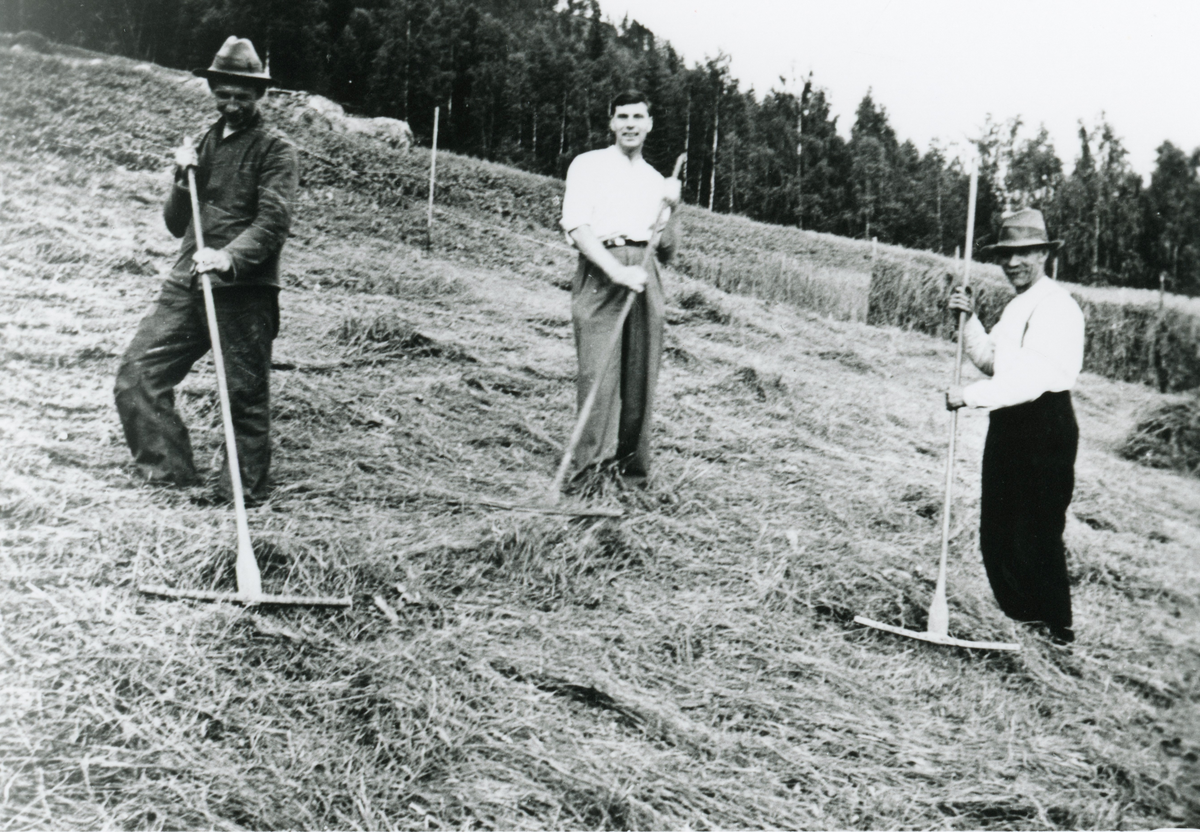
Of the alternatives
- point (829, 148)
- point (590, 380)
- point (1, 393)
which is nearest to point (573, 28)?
point (829, 148)

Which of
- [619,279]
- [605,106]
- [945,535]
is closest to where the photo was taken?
[945,535]

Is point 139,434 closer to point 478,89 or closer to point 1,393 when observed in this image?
point 1,393

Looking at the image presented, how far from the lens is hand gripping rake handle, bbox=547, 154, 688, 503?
11.6 feet

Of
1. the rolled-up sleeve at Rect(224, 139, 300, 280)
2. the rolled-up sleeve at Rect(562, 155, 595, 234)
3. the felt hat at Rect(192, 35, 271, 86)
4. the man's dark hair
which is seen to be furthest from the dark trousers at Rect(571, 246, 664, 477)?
the felt hat at Rect(192, 35, 271, 86)

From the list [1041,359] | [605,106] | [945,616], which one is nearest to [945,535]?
[945,616]

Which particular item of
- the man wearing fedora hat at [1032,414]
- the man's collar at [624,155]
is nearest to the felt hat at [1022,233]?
the man wearing fedora hat at [1032,414]

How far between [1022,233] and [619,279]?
141cm

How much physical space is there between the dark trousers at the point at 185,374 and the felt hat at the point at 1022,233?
2.57 meters

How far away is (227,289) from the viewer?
3.33 metres

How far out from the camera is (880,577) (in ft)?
10.5

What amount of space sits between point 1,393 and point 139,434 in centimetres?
47

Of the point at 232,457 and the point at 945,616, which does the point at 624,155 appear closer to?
the point at 232,457

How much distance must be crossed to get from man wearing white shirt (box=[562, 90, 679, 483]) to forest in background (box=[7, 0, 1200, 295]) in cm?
30

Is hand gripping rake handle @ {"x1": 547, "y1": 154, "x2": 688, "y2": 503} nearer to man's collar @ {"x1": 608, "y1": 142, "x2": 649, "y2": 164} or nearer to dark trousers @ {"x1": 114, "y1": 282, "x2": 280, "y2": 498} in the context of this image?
man's collar @ {"x1": 608, "y1": 142, "x2": 649, "y2": 164}
